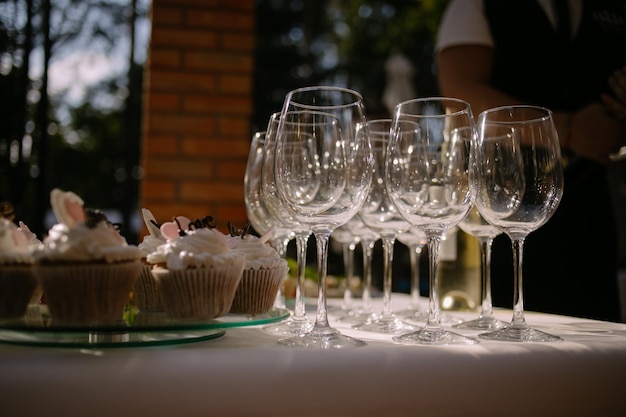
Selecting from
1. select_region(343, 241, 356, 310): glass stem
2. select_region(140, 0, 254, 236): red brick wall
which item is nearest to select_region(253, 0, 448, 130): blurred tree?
select_region(140, 0, 254, 236): red brick wall

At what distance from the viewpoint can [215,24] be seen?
2.45 m

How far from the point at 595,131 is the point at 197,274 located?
1230mm

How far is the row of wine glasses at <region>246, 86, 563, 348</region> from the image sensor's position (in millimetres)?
711

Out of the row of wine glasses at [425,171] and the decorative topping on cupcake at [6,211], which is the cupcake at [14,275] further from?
the row of wine glasses at [425,171]

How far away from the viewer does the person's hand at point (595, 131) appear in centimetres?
143

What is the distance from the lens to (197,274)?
2.10ft

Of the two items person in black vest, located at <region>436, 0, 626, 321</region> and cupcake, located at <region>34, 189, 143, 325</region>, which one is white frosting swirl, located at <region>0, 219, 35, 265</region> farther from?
person in black vest, located at <region>436, 0, 626, 321</region>

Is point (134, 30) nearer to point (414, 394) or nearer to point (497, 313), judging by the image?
point (497, 313)

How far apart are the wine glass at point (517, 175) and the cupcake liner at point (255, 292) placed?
31 centimetres

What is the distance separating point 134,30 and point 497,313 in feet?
13.2

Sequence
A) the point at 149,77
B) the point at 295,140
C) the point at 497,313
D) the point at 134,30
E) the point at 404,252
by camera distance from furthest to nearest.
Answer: the point at 404,252 → the point at 134,30 → the point at 149,77 → the point at 497,313 → the point at 295,140

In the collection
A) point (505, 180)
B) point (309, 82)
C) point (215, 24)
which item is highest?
point (309, 82)

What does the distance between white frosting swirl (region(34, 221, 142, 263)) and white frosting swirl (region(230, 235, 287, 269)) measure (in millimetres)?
232

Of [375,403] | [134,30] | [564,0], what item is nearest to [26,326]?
[375,403]
